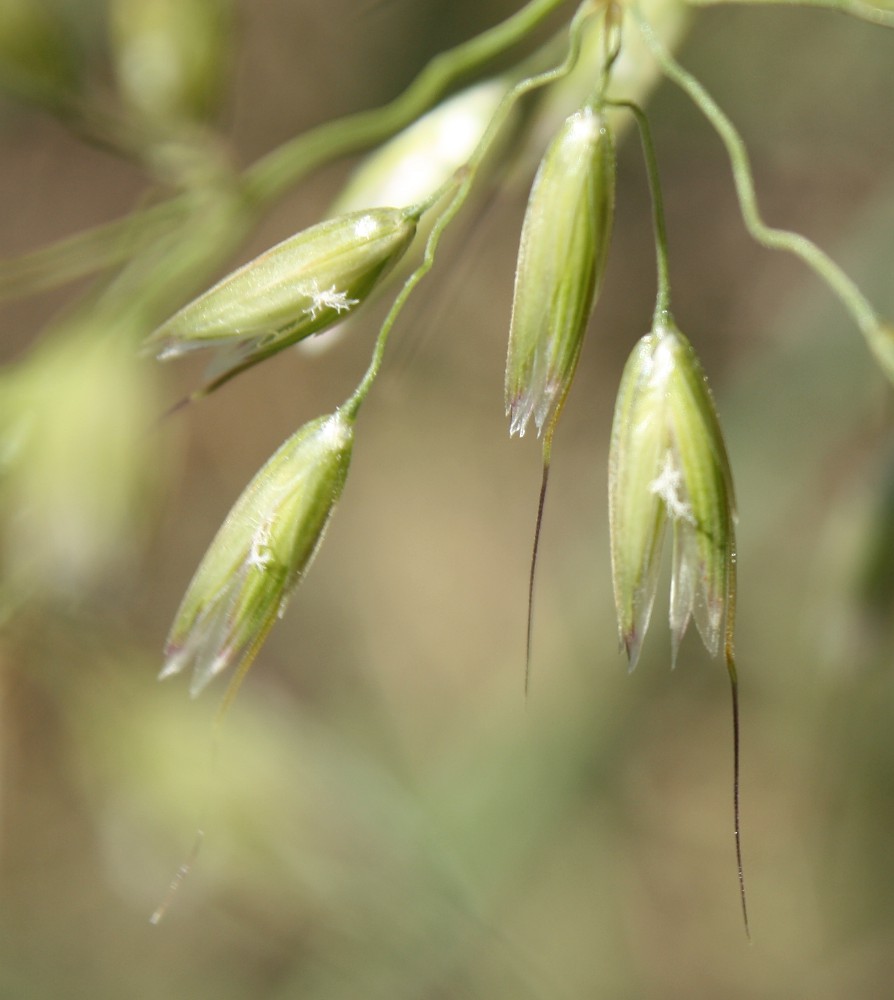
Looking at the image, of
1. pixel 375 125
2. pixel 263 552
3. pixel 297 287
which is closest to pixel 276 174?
pixel 375 125

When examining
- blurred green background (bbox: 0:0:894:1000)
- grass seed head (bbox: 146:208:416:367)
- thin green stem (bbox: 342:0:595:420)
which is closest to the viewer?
thin green stem (bbox: 342:0:595:420)

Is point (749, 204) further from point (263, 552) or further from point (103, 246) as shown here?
point (103, 246)

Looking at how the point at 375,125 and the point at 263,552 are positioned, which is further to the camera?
the point at 375,125

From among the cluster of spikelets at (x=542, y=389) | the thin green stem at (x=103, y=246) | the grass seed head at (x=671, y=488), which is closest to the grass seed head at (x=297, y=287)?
the cluster of spikelets at (x=542, y=389)

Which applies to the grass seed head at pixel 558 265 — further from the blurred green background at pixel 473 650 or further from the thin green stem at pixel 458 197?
the blurred green background at pixel 473 650

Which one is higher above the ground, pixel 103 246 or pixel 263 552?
pixel 103 246

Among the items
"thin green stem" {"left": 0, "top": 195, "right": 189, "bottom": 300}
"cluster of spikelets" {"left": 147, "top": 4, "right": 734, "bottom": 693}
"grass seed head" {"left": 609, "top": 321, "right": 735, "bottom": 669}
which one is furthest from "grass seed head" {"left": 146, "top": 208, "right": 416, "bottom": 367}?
"thin green stem" {"left": 0, "top": 195, "right": 189, "bottom": 300}

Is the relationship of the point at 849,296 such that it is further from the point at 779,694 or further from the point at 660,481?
the point at 779,694

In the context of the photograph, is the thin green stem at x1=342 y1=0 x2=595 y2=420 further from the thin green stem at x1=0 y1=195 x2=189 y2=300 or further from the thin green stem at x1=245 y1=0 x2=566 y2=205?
the thin green stem at x1=0 y1=195 x2=189 y2=300

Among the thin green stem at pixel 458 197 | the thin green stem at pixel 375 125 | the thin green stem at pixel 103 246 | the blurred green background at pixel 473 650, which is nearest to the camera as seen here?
the thin green stem at pixel 458 197
